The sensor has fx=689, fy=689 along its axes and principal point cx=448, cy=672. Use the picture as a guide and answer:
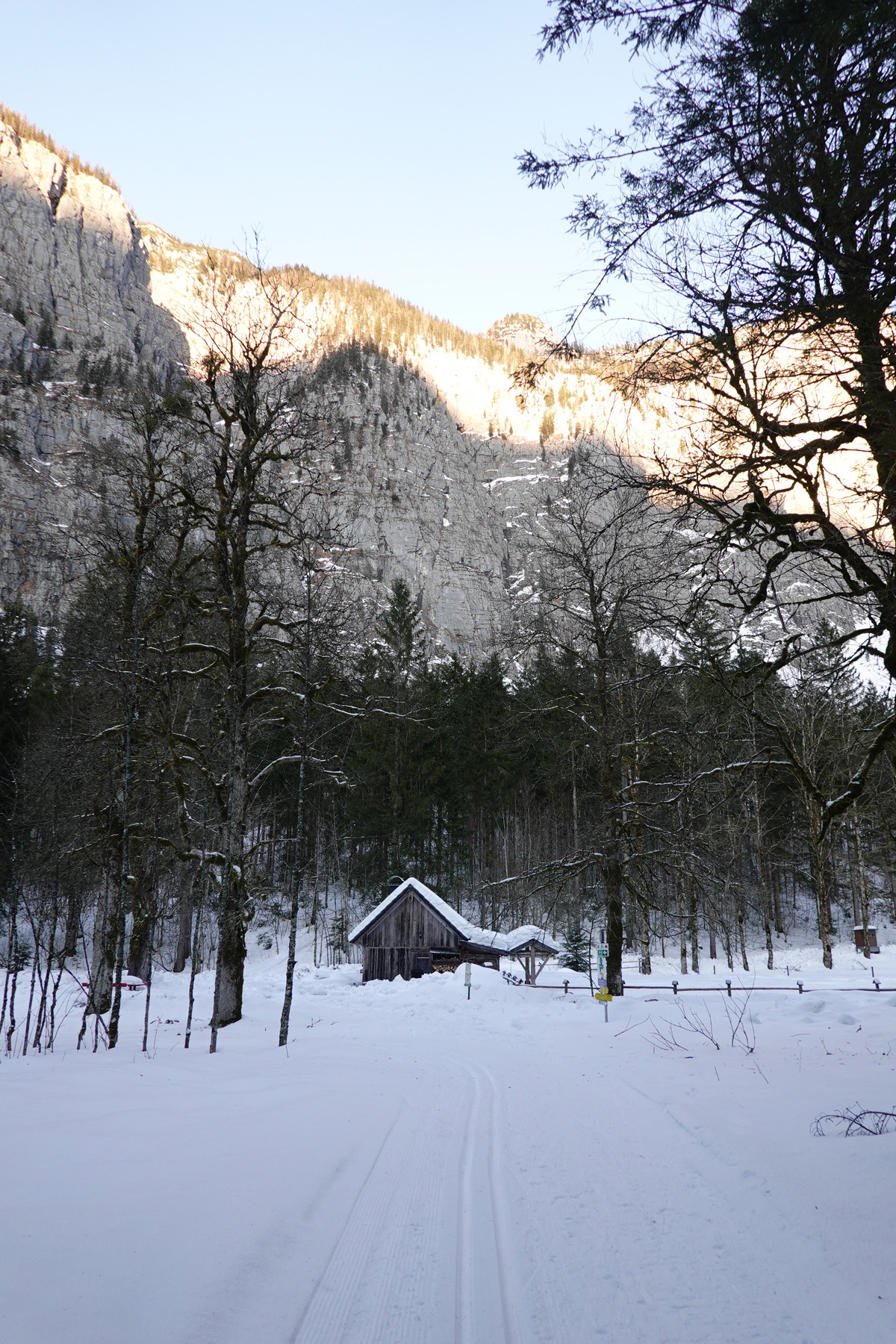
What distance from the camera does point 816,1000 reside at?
11758 millimetres

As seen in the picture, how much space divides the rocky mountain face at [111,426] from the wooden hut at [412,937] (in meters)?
52.8

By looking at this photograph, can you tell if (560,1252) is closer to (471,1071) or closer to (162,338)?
(471,1071)

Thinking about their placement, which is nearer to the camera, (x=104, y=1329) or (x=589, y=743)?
(x=104, y=1329)

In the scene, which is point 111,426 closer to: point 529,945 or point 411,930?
point 411,930

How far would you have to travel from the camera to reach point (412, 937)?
25328 mm

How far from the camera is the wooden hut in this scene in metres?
25.2

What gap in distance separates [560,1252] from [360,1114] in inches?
115

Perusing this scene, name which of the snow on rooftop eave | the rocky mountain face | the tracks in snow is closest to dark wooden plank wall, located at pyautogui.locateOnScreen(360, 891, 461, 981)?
the snow on rooftop eave

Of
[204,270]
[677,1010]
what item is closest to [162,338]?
[204,270]

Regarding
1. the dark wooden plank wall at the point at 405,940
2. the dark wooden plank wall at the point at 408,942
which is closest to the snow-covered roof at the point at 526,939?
the dark wooden plank wall at the point at 408,942

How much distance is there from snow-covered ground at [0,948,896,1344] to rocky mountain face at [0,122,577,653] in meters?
70.4

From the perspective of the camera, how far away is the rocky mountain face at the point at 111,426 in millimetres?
80000

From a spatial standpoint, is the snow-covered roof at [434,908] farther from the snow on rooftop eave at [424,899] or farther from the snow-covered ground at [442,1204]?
the snow-covered ground at [442,1204]

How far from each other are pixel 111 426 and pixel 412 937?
85841 mm
